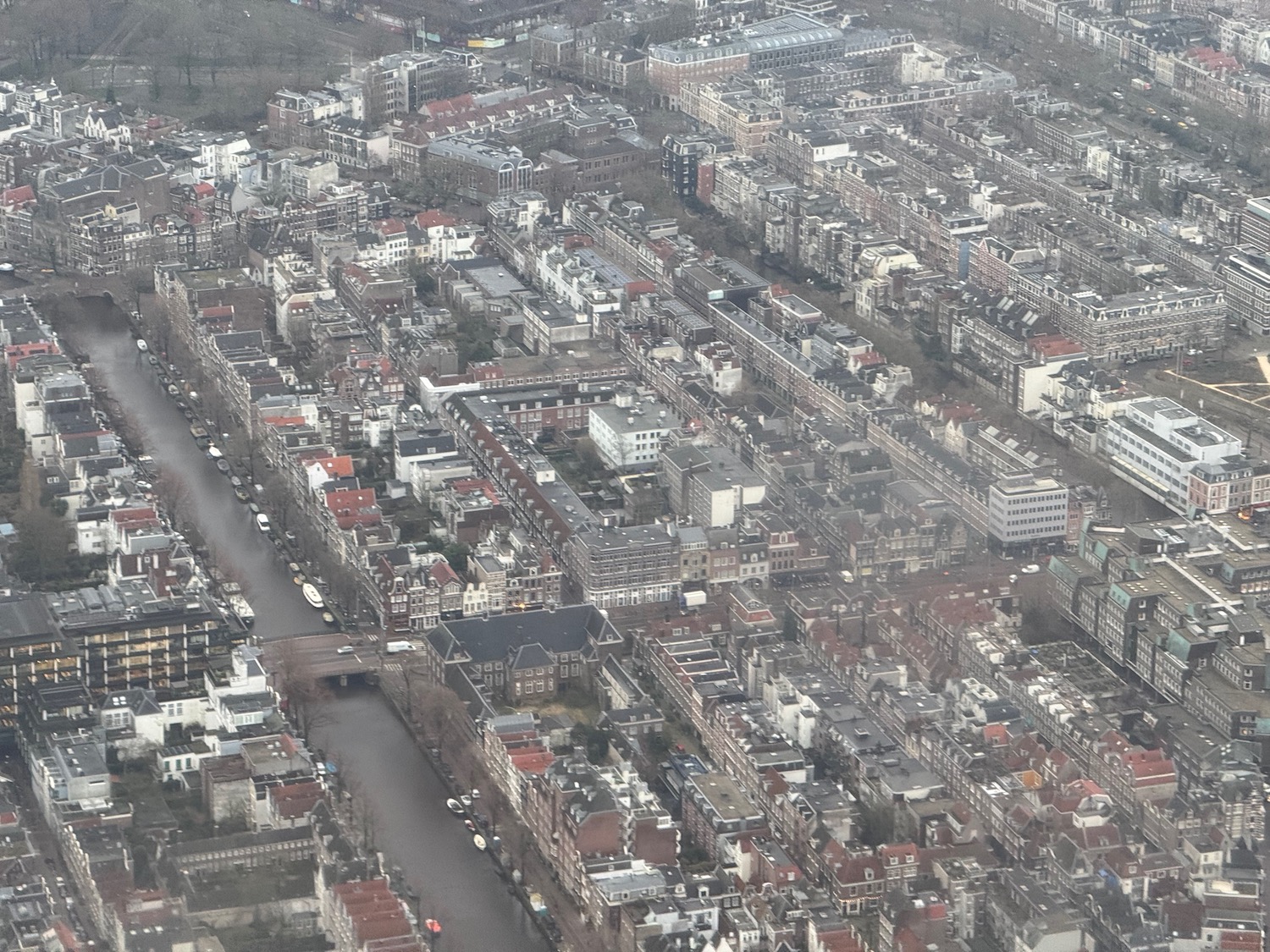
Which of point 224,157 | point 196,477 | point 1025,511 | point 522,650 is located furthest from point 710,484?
point 224,157

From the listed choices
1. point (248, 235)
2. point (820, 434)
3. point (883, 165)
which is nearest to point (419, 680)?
point (820, 434)

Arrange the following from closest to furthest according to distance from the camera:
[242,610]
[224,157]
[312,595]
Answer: [242,610] < [312,595] < [224,157]

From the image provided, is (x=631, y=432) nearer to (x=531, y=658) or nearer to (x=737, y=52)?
(x=531, y=658)

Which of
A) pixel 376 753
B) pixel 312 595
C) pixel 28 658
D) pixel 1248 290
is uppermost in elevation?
pixel 28 658

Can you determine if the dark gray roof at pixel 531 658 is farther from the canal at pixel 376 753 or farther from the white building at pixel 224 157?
the white building at pixel 224 157

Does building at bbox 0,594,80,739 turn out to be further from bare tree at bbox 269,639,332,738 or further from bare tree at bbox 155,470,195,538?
bare tree at bbox 155,470,195,538

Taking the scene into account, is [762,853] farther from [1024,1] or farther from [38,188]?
[1024,1]
